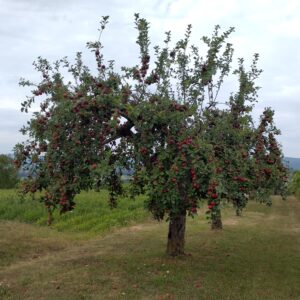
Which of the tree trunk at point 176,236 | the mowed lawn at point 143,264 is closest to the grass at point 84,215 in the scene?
the mowed lawn at point 143,264

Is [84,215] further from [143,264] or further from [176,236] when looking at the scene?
[143,264]

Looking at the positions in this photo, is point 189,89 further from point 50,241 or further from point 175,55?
point 50,241

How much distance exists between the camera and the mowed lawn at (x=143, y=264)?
34.7ft

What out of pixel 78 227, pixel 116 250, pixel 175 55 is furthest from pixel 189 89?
pixel 78 227

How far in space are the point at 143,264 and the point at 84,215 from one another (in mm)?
13323

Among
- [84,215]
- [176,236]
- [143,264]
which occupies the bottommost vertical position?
[143,264]

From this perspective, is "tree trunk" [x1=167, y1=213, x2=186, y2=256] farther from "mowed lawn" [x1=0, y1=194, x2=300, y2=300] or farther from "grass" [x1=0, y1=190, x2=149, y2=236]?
"grass" [x1=0, y1=190, x2=149, y2=236]

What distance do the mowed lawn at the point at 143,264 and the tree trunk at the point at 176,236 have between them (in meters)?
0.35

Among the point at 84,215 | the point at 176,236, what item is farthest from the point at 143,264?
the point at 84,215

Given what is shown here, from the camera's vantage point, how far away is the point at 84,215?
25.9 metres

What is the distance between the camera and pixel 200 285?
1098cm

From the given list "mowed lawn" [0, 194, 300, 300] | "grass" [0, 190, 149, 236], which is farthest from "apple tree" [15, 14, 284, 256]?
"grass" [0, 190, 149, 236]

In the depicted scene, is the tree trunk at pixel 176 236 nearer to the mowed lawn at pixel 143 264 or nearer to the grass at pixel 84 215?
the mowed lawn at pixel 143 264

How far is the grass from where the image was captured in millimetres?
23047
